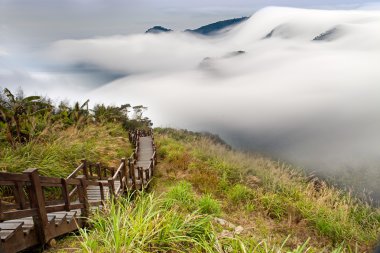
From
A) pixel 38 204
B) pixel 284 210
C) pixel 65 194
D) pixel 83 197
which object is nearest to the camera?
pixel 38 204

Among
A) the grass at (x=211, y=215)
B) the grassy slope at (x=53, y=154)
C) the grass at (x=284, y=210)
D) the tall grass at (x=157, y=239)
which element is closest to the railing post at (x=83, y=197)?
the grass at (x=211, y=215)

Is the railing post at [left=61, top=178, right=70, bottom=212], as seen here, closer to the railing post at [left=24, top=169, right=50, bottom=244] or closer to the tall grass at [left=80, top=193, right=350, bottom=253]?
the railing post at [left=24, top=169, right=50, bottom=244]

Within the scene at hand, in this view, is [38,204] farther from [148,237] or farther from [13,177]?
[148,237]

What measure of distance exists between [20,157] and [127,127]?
70.4 feet

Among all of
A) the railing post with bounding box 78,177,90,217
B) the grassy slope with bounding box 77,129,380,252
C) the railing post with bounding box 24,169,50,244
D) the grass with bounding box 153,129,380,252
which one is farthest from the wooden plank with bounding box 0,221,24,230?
the grass with bounding box 153,129,380,252

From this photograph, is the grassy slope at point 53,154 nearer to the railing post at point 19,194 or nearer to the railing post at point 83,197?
the railing post at point 83,197

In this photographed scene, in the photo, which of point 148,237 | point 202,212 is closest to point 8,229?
point 148,237

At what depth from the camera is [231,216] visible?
8258mm

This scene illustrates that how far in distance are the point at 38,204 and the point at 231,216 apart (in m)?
5.12

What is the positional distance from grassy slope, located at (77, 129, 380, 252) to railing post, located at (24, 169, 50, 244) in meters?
0.77

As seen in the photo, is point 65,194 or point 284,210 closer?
point 65,194

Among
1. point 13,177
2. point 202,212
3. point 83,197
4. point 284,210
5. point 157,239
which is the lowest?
point 284,210

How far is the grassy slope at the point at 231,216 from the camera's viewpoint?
3.73 meters

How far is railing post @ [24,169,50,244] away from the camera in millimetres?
4672
